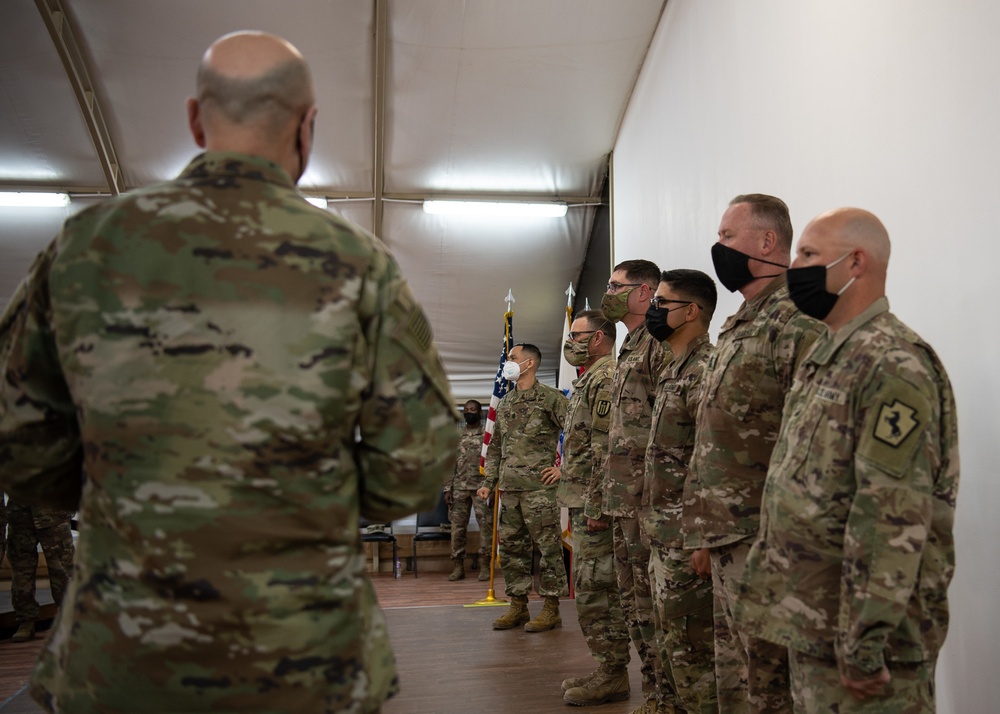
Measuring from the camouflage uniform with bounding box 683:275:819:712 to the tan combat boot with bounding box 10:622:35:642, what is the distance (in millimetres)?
4440

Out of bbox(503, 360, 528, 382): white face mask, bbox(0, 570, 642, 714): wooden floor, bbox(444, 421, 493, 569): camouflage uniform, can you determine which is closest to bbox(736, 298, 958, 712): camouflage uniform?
bbox(0, 570, 642, 714): wooden floor

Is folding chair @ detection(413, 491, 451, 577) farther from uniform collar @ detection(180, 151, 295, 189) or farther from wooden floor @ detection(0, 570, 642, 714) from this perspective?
uniform collar @ detection(180, 151, 295, 189)

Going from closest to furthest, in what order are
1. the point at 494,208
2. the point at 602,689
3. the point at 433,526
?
the point at 602,689 → the point at 494,208 → the point at 433,526

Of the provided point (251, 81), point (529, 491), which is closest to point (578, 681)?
point (529, 491)

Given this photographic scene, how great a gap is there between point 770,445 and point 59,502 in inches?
63.6

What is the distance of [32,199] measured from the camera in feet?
24.4

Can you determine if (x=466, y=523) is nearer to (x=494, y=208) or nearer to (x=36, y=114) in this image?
(x=494, y=208)

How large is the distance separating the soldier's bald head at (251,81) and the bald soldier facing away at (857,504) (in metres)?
1.16

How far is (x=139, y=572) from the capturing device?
1029mm

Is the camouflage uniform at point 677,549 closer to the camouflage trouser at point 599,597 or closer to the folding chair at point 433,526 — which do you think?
the camouflage trouser at point 599,597

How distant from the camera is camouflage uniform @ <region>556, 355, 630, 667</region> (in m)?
3.50

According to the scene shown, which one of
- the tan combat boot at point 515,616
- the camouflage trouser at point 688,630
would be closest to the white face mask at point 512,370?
the tan combat boot at point 515,616

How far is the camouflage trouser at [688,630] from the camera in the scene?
8.63ft

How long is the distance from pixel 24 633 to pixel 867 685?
506cm
